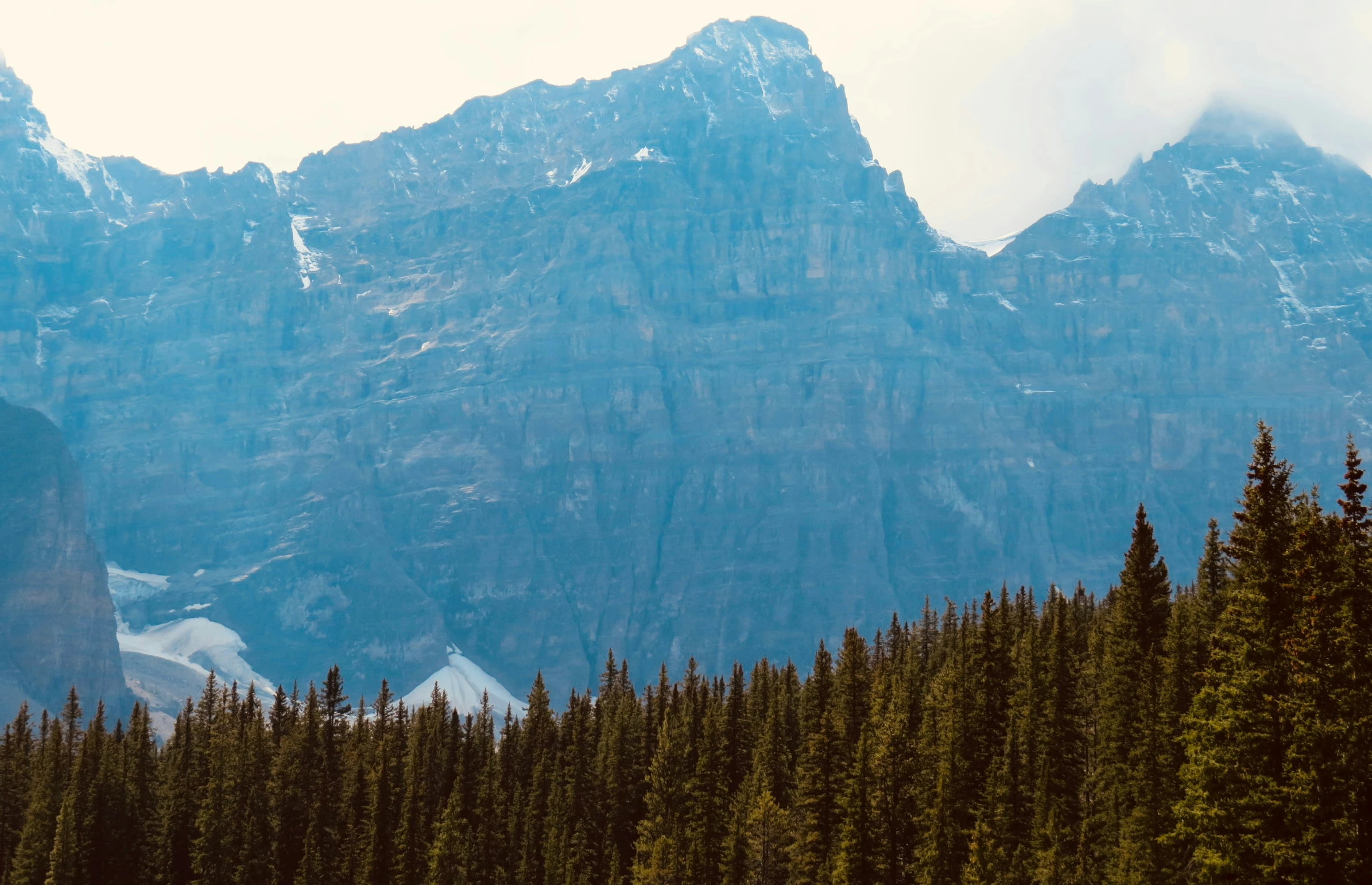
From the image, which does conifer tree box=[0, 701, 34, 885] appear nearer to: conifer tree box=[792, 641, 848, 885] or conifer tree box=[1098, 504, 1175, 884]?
conifer tree box=[792, 641, 848, 885]

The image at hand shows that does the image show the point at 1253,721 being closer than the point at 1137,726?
Yes

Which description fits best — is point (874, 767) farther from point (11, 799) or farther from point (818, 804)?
point (11, 799)

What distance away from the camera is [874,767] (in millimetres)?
76062

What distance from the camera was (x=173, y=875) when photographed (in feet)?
396

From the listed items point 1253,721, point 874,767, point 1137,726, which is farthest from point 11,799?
point 1253,721

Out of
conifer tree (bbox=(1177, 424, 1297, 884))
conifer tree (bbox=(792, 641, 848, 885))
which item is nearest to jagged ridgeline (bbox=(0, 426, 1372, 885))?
conifer tree (bbox=(1177, 424, 1297, 884))

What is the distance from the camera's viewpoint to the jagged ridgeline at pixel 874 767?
4416 cm

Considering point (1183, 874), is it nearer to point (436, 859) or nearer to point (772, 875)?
point (772, 875)

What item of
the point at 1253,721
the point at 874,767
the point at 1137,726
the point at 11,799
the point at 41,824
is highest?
the point at 1253,721

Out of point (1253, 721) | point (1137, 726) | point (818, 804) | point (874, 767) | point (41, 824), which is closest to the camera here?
point (1253, 721)

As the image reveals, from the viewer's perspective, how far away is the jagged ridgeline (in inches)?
1738

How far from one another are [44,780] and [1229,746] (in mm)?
106962

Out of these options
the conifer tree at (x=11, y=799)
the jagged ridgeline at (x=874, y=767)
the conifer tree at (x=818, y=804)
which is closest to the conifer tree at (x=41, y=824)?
the jagged ridgeline at (x=874, y=767)

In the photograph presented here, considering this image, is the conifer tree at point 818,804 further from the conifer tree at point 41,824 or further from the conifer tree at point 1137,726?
the conifer tree at point 41,824
